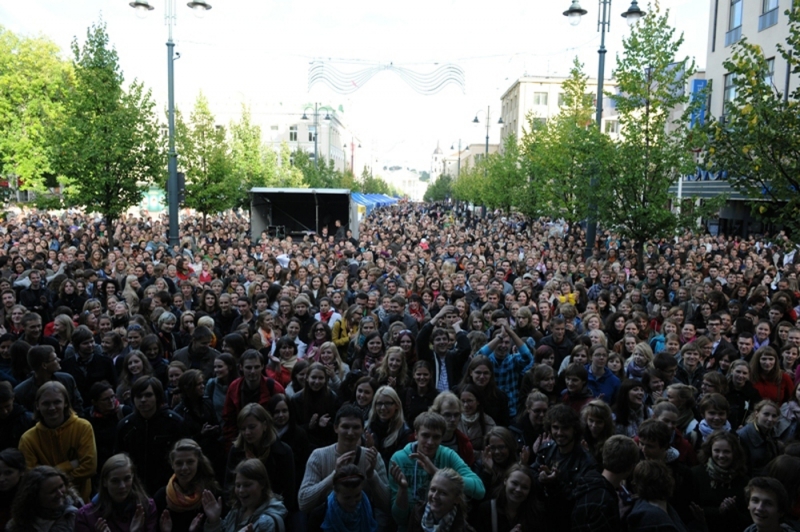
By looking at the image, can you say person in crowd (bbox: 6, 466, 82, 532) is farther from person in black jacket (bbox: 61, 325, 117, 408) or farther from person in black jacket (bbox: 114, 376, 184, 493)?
person in black jacket (bbox: 61, 325, 117, 408)

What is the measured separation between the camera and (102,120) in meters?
15.7

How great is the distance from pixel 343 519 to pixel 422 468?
580mm

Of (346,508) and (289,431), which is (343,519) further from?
(289,431)

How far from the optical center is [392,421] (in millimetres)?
4758

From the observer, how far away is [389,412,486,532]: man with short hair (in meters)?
3.92

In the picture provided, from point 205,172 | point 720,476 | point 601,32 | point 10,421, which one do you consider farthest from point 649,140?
point 205,172

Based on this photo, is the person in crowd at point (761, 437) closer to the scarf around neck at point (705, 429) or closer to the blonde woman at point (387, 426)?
the scarf around neck at point (705, 429)

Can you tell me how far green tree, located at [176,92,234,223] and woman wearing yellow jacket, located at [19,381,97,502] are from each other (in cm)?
2192

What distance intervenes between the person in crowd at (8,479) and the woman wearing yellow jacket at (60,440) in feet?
1.76

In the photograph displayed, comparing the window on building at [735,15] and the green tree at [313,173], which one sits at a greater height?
the window on building at [735,15]

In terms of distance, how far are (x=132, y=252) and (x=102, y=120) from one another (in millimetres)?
3369

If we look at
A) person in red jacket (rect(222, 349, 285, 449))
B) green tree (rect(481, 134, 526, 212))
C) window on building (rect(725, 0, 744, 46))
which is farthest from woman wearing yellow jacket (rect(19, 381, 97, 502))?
window on building (rect(725, 0, 744, 46))

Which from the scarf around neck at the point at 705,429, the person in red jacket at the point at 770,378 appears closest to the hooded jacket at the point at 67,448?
the scarf around neck at the point at 705,429

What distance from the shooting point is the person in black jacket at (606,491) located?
348cm
